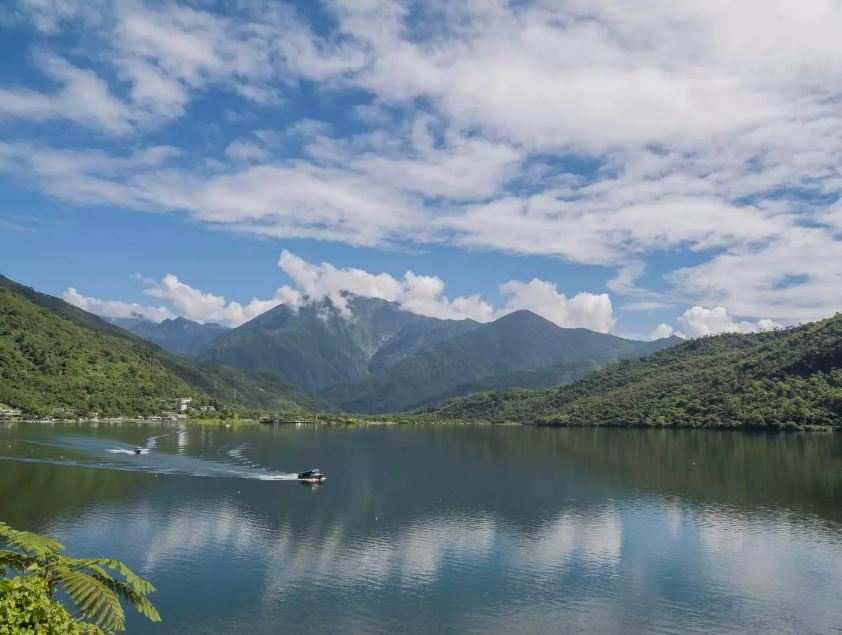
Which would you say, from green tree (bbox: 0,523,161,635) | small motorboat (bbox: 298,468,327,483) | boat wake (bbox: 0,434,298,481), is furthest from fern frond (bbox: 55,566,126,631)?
boat wake (bbox: 0,434,298,481)

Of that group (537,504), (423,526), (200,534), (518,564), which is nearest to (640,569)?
(518,564)

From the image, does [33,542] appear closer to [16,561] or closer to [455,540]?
[16,561]

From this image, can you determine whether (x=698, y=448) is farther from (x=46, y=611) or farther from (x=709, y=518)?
(x=46, y=611)

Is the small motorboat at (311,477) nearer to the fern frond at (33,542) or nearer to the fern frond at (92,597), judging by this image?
the fern frond at (33,542)

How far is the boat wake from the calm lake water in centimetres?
91

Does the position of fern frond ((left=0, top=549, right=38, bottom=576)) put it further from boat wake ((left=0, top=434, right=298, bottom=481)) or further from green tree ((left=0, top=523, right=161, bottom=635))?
boat wake ((left=0, top=434, right=298, bottom=481))

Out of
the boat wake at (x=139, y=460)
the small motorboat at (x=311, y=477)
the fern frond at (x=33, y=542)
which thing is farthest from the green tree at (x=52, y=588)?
the boat wake at (x=139, y=460)

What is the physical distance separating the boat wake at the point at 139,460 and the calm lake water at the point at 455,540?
910mm

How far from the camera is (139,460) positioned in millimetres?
140250

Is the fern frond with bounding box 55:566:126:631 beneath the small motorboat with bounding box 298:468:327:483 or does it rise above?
above

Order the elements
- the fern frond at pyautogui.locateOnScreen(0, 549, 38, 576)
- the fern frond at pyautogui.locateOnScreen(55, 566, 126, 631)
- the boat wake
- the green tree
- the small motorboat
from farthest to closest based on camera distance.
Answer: the boat wake < the small motorboat < the fern frond at pyautogui.locateOnScreen(0, 549, 38, 576) < the fern frond at pyautogui.locateOnScreen(55, 566, 126, 631) < the green tree

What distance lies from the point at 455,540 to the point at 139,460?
295 feet

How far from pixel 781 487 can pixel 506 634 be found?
86320mm

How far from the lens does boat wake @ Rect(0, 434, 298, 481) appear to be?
127 metres
